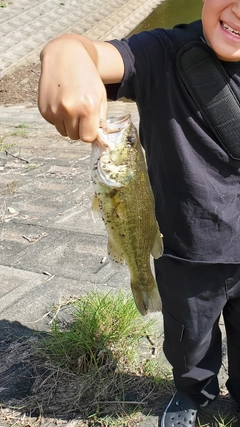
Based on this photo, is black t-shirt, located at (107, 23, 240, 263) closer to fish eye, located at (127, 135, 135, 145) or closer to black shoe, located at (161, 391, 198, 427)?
fish eye, located at (127, 135, 135, 145)

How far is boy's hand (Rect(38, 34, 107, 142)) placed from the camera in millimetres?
1649

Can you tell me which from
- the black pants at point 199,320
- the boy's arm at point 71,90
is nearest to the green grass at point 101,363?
the black pants at point 199,320

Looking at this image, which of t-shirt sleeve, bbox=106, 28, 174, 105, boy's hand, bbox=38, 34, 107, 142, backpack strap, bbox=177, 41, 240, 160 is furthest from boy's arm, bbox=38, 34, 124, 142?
backpack strap, bbox=177, 41, 240, 160

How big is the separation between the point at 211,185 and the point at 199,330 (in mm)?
691

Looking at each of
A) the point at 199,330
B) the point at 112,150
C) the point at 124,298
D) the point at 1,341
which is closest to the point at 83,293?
the point at 124,298

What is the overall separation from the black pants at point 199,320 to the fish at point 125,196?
178mm

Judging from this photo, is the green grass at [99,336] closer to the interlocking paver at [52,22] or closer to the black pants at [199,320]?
the black pants at [199,320]

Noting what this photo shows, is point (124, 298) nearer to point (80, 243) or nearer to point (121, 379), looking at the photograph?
point (121, 379)

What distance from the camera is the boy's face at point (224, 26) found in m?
2.03

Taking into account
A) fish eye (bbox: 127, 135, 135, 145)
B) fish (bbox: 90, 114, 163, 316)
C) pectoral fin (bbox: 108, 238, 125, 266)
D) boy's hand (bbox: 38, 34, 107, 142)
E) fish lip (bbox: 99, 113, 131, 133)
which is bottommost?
pectoral fin (bbox: 108, 238, 125, 266)

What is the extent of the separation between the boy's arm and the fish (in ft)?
0.27

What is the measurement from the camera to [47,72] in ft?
5.71

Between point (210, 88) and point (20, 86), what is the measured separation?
8.89 meters

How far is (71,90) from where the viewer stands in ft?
5.46
